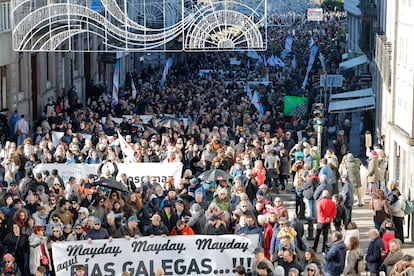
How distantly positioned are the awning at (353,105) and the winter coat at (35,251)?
2192cm

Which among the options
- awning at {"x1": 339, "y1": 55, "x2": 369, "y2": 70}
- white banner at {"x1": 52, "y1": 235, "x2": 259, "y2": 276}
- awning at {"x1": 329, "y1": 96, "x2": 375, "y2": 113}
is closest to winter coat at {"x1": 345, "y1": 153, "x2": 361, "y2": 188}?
white banner at {"x1": 52, "y1": 235, "x2": 259, "y2": 276}

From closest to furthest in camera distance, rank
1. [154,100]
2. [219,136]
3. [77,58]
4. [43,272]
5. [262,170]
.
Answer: [43,272], [262,170], [219,136], [154,100], [77,58]

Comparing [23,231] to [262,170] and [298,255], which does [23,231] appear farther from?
[262,170]

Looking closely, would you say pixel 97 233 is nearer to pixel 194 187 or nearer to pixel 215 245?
pixel 215 245

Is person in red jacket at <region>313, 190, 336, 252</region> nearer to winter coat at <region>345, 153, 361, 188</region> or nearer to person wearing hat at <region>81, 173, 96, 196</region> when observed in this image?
person wearing hat at <region>81, 173, 96, 196</region>

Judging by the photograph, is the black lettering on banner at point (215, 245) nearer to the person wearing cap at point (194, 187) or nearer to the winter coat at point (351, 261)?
the winter coat at point (351, 261)

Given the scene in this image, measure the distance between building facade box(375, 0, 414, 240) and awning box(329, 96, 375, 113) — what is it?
4.29 metres

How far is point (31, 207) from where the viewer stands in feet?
78.1

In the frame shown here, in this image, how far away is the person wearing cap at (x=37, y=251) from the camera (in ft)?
70.3

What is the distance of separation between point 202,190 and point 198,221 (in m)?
3.10

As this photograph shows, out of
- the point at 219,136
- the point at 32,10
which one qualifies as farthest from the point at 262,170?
the point at 32,10

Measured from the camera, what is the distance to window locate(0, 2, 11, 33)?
42250 millimetres

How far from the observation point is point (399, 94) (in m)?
33.0

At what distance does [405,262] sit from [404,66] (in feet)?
43.6
